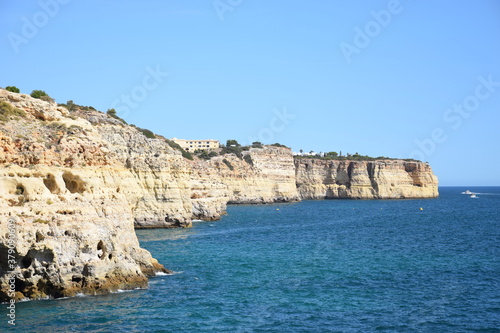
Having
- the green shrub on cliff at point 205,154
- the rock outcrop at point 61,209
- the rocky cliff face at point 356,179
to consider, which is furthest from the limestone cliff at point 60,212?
the rocky cliff face at point 356,179

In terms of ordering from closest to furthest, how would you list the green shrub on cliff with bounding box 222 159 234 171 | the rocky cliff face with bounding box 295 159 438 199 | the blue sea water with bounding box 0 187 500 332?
1. the blue sea water with bounding box 0 187 500 332
2. the green shrub on cliff with bounding box 222 159 234 171
3. the rocky cliff face with bounding box 295 159 438 199

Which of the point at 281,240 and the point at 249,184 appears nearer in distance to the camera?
the point at 281,240

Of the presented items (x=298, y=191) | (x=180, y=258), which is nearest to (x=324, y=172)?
(x=298, y=191)

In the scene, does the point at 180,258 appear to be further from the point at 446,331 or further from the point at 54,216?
the point at 446,331

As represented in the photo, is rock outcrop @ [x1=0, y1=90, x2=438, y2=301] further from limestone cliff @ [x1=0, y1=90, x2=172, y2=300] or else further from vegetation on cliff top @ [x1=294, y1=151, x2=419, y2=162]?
vegetation on cliff top @ [x1=294, y1=151, x2=419, y2=162]

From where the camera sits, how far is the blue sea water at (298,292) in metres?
21.3

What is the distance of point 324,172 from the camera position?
5861 inches

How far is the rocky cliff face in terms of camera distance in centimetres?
14662

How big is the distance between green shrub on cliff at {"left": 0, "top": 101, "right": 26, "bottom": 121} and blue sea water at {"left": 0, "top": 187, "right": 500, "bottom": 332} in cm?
1052

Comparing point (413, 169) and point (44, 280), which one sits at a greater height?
point (413, 169)

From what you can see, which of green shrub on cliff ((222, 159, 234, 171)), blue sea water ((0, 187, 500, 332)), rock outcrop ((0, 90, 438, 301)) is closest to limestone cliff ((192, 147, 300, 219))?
green shrub on cliff ((222, 159, 234, 171))

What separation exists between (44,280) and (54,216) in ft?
9.05

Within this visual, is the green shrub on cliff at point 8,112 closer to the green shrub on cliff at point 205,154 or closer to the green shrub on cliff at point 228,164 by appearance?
the green shrub on cliff at point 228,164

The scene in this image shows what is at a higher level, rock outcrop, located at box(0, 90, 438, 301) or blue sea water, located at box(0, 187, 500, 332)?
rock outcrop, located at box(0, 90, 438, 301)
